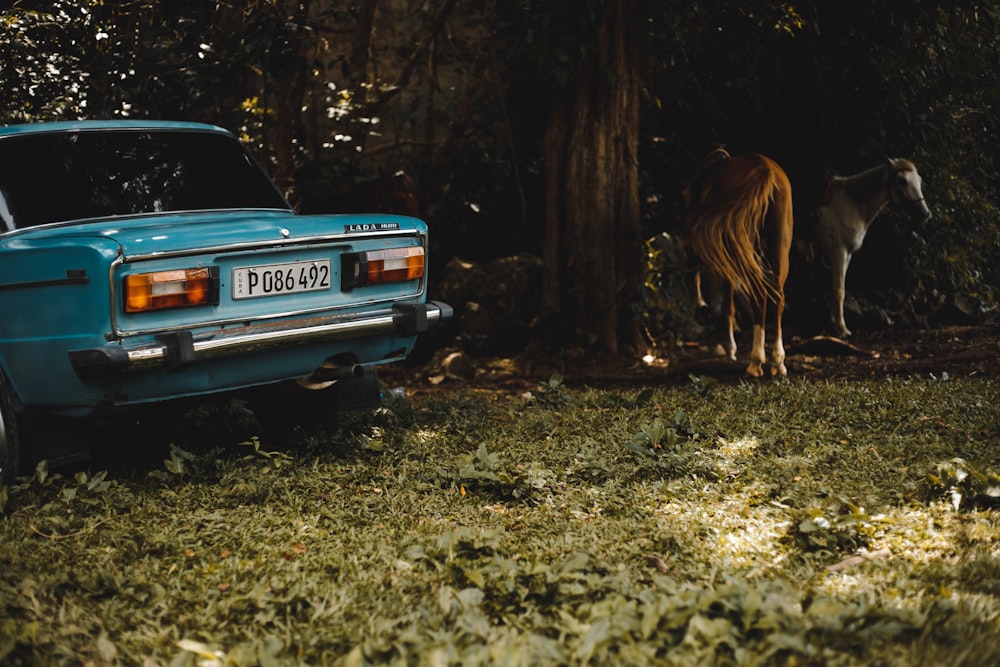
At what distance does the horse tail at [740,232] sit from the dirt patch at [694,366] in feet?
2.55

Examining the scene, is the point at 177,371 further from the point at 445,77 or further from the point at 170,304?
the point at 445,77

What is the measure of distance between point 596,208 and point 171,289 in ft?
15.6

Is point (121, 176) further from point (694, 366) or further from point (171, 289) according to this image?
point (694, 366)

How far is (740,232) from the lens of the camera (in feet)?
23.3

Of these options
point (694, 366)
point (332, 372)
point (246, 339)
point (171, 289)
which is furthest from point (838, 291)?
point (171, 289)

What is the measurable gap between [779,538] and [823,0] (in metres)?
7.33

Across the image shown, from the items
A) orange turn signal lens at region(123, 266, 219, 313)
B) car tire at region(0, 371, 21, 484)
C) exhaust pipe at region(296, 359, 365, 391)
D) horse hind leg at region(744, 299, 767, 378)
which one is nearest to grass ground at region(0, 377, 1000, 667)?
car tire at region(0, 371, 21, 484)

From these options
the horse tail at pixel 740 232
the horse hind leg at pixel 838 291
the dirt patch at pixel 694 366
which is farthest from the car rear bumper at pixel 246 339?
the horse hind leg at pixel 838 291

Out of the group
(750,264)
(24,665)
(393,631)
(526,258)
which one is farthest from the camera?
(526,258)

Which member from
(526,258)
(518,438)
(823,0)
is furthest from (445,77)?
(518,438)

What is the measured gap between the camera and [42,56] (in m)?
8.43

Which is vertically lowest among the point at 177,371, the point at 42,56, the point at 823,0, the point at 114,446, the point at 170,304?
the point at 114,446

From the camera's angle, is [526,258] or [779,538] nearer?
[779,538]

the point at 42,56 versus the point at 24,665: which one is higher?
the point at 42,56
